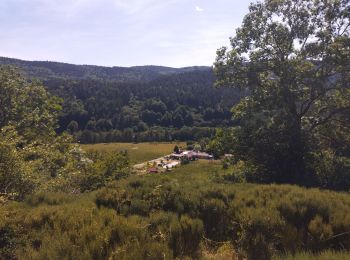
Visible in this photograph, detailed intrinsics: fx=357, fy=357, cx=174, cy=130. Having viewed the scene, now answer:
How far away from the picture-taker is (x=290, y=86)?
1748 cm

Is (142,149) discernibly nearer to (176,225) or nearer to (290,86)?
(290,86)

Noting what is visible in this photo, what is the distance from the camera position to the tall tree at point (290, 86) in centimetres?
1697

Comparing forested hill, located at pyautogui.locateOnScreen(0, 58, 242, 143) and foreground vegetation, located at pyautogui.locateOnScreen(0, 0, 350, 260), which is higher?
foreground vegetation, located at pyautogui.locateOnScreen(0, 0, 350, 260)

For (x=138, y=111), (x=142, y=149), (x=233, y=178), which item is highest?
(x=233, y=178)

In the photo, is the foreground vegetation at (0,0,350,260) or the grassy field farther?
the grassy field

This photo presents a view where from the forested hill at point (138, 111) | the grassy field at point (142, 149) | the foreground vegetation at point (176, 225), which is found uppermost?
the foreground vegetation at point (176, 225)

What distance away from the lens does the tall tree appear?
17.0m

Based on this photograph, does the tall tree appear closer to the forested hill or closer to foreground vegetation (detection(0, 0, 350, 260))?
foreground vegetation (detection(0, 0, 350, 260))

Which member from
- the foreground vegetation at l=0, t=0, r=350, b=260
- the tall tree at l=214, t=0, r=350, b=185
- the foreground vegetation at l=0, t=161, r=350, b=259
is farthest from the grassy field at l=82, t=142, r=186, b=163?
the foreground vegetation at l=0, t=161, r=350, b=259

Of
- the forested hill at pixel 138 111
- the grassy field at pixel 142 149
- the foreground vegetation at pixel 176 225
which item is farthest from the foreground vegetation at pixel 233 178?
the forested hill at pixel 138 111

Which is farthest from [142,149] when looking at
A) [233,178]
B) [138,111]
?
[233,178]

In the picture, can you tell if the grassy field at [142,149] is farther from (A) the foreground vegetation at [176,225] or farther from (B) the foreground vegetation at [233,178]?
(A) the foreground vegetation at [176,225]

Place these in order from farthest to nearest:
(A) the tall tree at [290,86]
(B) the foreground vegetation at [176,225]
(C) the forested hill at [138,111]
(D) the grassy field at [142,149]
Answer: (C) the forested hill at [138,111] → (D) the grassy field at [142,149] → (A) the tall tree at [290,86] → (B) the foreground vegetation at [176,225]

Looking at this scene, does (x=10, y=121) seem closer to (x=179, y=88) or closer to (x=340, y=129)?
(x=340, y=129)
